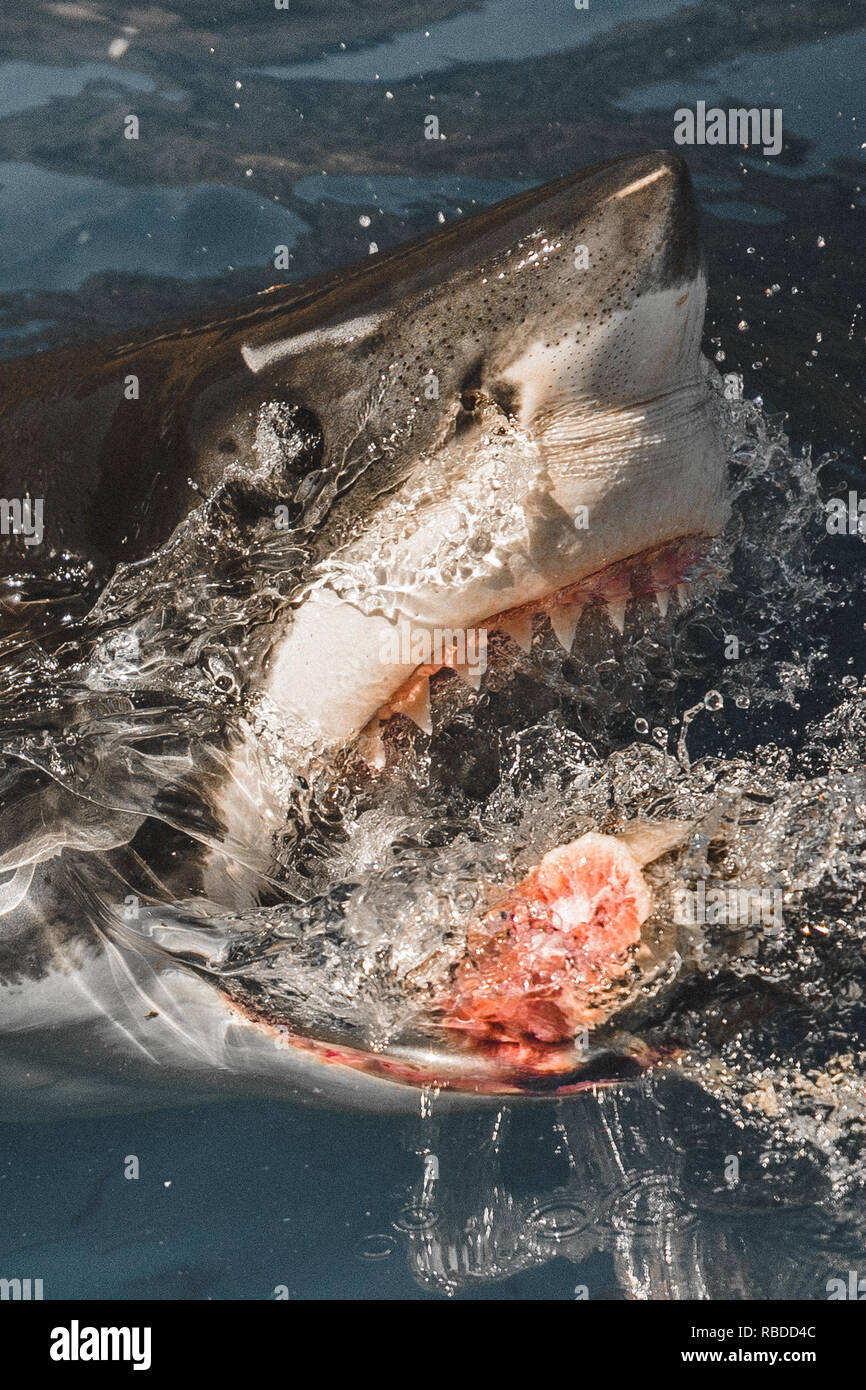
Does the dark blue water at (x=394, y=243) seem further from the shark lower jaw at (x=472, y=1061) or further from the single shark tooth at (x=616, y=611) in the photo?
the single shark tooth at (x=616, y=611)

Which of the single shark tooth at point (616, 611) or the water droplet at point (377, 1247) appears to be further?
the water droplet at point (377, 1247)

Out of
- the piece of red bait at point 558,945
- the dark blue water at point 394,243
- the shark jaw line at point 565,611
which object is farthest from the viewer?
the dark blue water at point 394,243

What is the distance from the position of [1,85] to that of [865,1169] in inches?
133

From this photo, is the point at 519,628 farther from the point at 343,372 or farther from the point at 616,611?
the point at 343,372

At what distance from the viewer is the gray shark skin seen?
4.87ft

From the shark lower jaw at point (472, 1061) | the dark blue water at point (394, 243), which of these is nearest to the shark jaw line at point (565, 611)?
the shark lower jaw at point (472, 1061)

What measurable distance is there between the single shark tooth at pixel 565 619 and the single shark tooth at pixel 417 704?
175 mm

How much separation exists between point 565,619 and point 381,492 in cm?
28

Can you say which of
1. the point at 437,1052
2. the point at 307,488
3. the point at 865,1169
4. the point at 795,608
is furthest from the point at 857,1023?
the point at 307,488

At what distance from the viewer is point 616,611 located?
1630mm

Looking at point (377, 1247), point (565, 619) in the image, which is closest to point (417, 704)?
point (565, 619)

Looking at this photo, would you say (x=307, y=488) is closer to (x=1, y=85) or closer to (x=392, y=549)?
(x=392, y=549)

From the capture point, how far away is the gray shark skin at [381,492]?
1.48 metres

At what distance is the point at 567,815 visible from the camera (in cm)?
172
